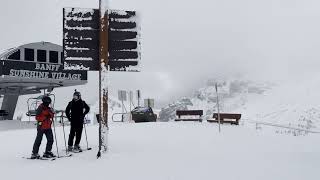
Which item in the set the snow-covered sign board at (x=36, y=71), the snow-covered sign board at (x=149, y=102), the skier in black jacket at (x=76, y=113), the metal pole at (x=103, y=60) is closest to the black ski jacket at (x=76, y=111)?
the skier in black jacket at (x=76, y=113)

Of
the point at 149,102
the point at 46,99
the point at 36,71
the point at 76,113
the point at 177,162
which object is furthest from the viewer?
the point at 149,102

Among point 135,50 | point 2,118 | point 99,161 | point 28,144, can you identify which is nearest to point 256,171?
point 99,161

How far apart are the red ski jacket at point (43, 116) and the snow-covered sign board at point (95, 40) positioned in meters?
1.23

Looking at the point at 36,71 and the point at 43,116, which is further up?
the point at 36,71

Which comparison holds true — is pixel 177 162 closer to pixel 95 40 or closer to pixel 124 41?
pixel 124 41

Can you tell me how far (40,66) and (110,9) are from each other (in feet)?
74.8

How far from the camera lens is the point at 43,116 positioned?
502 inches

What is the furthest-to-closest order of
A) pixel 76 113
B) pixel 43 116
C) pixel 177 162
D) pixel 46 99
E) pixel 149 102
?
pixel 149 102
pixel 76 113
pixel 43 116
pixel 46 99
pixel 177 162

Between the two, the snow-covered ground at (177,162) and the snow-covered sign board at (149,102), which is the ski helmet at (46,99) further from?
the snow-covered sign board at (149,102)

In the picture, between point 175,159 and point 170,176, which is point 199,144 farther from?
point 170,176

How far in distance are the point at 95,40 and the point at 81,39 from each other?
1.29 ft

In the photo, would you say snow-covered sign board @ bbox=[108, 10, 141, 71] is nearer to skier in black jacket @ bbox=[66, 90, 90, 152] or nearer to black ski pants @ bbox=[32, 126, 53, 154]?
skier in black jacket @ bbox=[66, 90, 90, 152]

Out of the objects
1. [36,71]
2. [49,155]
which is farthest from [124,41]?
[36,71]

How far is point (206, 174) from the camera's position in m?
9.96
